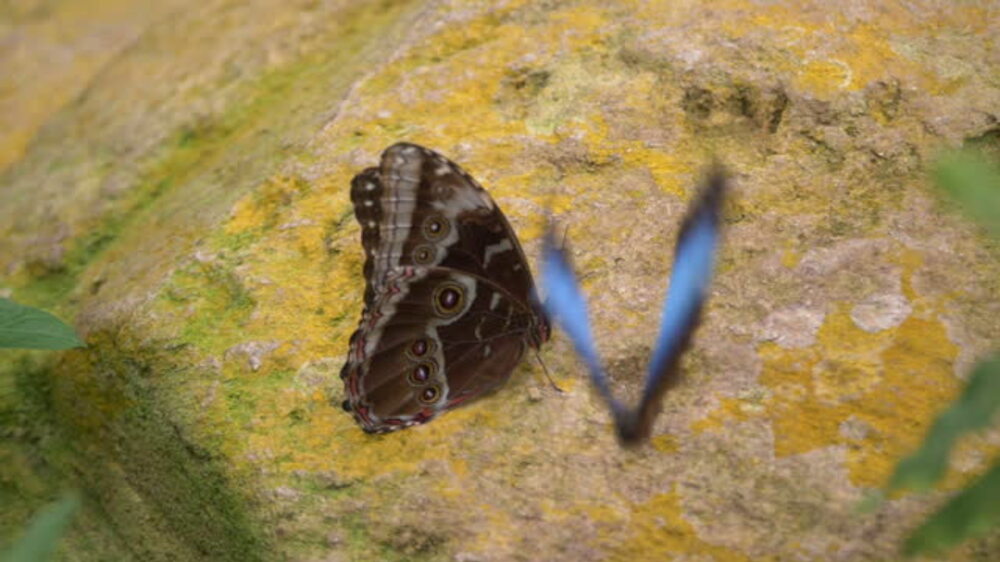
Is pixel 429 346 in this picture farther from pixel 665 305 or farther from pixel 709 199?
pixel 709 199

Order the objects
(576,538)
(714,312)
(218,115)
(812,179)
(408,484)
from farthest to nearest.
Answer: (218,115) → (812,179) → (714,312) → (408,484) → (576,538)

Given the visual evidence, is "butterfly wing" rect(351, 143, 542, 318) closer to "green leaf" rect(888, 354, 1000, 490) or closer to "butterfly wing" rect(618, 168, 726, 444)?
"butterfly wing" rect(618, 168, 726, 444)

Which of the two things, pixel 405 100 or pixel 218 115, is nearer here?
pixel 405 100

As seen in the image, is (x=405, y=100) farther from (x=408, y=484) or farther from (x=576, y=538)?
(x=576, y=538)

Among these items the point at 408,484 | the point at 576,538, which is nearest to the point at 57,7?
the point at 408,484

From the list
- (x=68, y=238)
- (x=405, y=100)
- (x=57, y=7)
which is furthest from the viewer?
(x=57, y=7)

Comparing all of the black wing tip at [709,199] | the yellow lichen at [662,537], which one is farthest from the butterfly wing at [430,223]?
the yellow lichen at [662,537]

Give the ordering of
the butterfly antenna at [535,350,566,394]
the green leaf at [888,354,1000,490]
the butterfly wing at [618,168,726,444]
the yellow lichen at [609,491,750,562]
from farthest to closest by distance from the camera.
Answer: the butterfly antenna at [535,350,566,394] < the butterfly wing at [618,168,726,444] < the yellow lichen at [609,491,750,562] < the green leaf at [888,354,1000,490]

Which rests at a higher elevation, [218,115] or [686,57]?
[686,57]

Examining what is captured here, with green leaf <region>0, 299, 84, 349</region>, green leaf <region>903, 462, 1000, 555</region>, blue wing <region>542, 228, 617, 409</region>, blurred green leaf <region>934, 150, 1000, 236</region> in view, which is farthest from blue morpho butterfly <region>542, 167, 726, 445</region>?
green leaf <region>0, 299, 84, 349</region>
